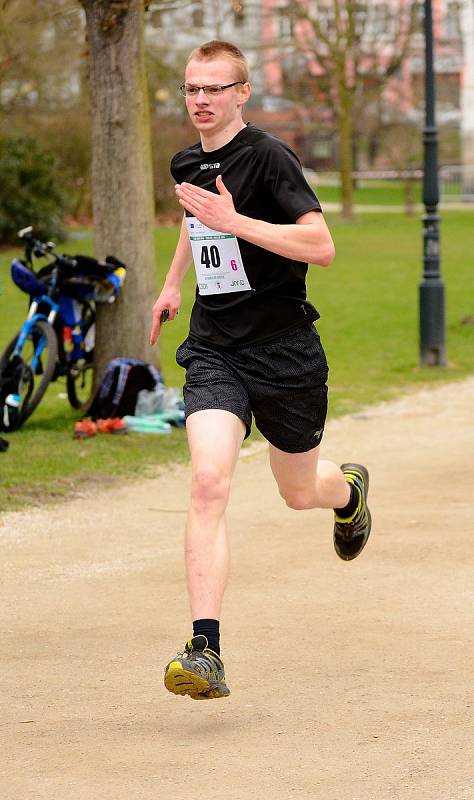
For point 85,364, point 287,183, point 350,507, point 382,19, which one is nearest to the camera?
point 287,183

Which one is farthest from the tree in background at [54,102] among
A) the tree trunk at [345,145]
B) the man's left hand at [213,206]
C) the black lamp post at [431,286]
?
the man's left hand at [213,206]

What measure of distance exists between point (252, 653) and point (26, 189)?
26.3 meters

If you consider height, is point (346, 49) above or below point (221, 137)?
below

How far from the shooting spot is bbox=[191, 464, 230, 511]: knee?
4.76 metres

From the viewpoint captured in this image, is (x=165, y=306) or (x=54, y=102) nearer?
(x=165, y=306)

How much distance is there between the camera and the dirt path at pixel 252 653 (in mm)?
4262

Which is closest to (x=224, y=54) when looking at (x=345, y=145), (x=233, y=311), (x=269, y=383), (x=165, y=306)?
(x=233, y=311)

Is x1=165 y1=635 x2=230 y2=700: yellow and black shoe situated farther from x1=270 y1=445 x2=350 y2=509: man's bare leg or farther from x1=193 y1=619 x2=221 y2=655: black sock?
x1=270 y1=445 x2=350 y2=509: man's bare leg

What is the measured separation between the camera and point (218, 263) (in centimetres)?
502

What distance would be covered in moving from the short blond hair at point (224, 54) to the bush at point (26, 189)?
2565 cm

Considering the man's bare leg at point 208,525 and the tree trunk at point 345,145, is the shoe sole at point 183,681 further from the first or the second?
the tree trunk at point 345,145

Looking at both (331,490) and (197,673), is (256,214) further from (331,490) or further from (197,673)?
(197,673)

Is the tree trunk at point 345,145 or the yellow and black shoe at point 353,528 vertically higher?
the yellow and black shoe at point 353,528

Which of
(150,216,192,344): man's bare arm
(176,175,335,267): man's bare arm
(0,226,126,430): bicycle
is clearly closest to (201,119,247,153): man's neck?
(176,175,335,267): man's bare arm
